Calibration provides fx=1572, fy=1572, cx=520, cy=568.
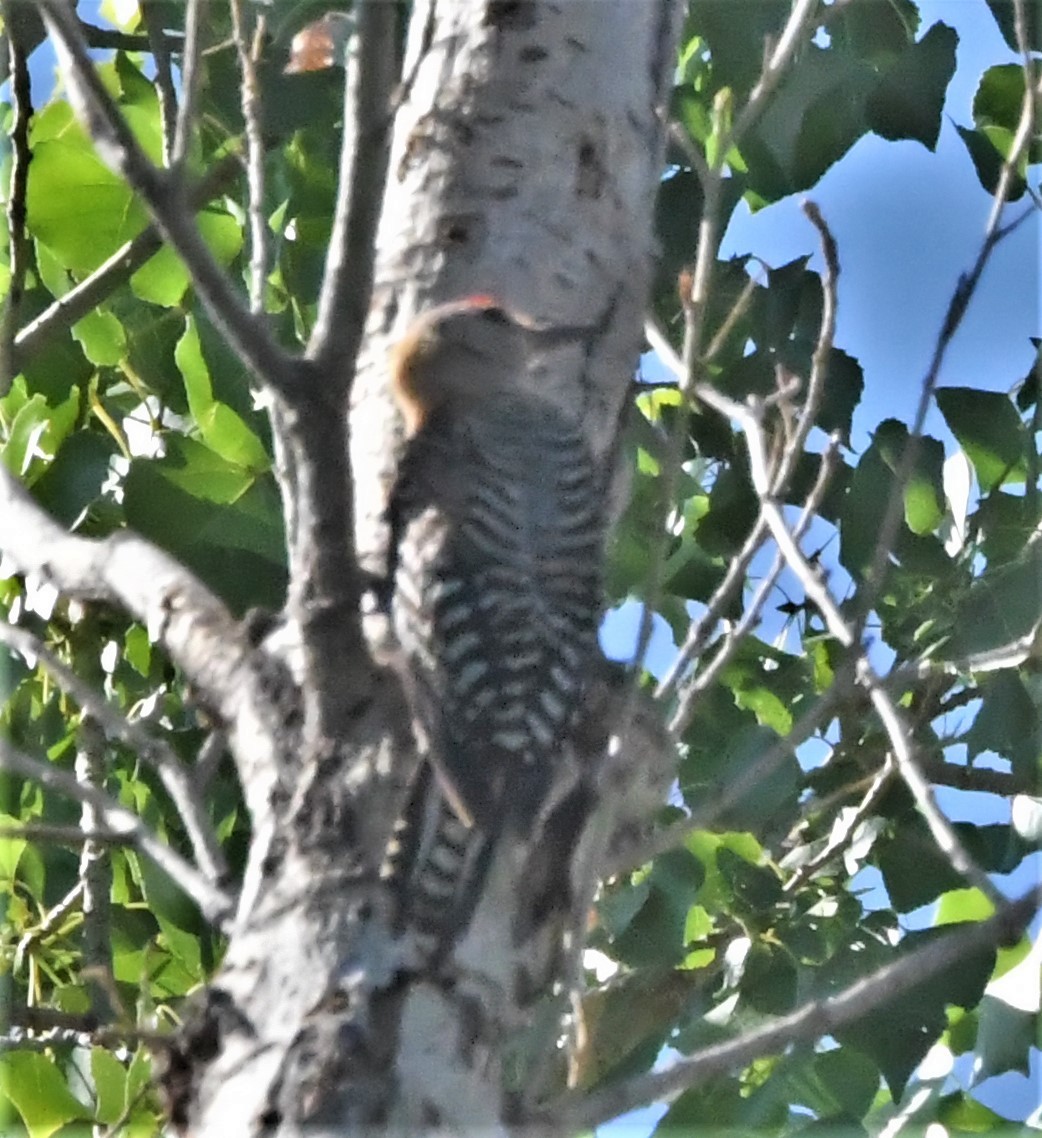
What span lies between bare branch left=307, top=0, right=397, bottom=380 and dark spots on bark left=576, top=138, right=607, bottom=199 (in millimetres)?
455

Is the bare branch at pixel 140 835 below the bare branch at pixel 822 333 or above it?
below

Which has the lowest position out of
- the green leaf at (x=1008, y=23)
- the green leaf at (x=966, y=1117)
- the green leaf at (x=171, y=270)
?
the green leaf at (x=966, y=1117)

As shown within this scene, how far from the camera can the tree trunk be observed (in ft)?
3.09

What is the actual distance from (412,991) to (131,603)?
0.43 m

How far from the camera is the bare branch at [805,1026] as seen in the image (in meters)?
0.89

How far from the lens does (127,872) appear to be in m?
1.91

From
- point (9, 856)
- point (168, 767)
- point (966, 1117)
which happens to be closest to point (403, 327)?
point (168, 767)

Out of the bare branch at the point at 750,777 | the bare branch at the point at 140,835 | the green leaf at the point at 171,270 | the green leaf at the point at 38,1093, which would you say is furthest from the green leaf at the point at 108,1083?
the green leaf at the point at 171,270

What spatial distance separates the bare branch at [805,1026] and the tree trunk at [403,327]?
1.9 inches

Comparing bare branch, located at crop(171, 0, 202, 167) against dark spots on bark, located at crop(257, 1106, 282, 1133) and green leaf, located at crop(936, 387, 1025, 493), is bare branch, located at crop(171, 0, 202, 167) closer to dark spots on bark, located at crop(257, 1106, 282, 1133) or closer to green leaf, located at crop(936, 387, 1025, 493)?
dark spots on bark, located at crop(257, 1106, 282, 1133)

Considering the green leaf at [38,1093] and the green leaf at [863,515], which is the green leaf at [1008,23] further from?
the green leaf at [38,1093]

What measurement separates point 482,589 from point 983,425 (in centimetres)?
64

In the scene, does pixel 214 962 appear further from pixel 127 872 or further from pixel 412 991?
pixel 412 991

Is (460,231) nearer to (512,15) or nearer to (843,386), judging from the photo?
(512,15)
